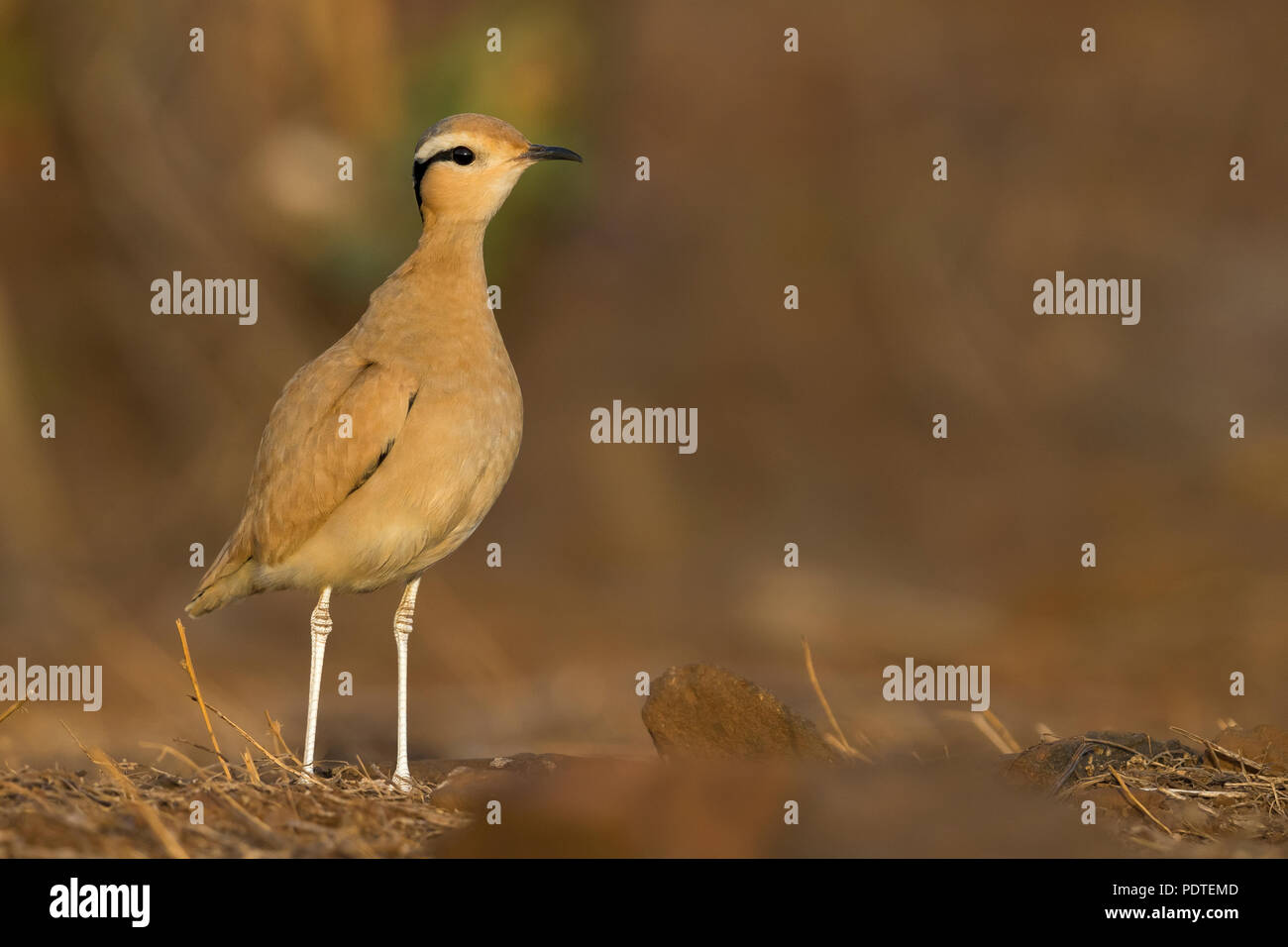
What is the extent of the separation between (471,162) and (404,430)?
49.9 inches

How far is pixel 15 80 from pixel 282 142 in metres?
2.37

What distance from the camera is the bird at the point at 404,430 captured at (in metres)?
5.78

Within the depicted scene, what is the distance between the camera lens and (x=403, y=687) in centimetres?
607

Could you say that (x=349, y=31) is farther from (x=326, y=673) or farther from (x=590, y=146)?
(x=326, y=673)

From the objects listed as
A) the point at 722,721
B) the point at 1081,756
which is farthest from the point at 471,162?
the point at 1081,756

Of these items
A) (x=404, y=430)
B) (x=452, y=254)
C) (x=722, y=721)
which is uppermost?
(x=452, y=254)

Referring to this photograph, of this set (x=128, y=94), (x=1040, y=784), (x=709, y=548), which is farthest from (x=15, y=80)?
(x=1040, y=784)

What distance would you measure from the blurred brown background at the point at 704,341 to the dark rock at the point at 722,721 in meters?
4.53

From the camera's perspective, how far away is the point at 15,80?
12.9 m

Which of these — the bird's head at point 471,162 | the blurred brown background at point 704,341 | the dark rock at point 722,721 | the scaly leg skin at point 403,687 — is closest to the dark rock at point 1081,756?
the dark rock at point 722,721

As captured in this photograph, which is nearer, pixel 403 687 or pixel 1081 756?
pixel 1081 756

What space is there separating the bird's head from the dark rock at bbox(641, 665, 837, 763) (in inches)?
88.6

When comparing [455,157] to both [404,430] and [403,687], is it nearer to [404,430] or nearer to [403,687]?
[404,430]

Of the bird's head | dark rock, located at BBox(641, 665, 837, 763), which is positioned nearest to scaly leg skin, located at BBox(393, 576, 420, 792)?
dark rock, located at BBox(641, 665, 837, 763)
